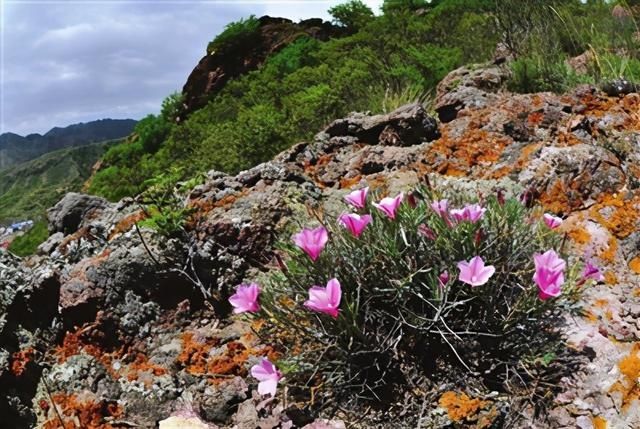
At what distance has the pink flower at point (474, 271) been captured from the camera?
197 centimetres

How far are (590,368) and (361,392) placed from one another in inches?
32.1

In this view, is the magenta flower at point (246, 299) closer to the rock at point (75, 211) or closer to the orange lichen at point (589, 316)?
the orange lichen at point (589, 316)

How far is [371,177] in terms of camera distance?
135 inches

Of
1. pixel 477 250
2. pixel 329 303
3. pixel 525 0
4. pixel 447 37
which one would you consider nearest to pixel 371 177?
pixel 477 250

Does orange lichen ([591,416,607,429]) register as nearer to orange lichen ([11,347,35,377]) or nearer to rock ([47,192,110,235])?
orange lichen ([11,347,35,377])

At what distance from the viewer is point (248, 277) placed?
2.84m

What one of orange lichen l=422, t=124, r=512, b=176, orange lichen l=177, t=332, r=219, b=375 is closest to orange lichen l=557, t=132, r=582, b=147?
orange lichen l=422, t=124, r=512, b=176

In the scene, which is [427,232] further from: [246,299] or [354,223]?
[246,299]

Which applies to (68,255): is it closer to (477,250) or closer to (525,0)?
(477,250)

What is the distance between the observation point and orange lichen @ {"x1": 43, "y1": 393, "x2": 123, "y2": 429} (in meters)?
2.25

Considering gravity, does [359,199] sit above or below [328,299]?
above

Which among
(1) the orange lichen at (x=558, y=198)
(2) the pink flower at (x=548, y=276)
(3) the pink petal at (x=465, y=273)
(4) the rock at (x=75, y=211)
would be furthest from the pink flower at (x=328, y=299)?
(4) the rock at (x=75, y=211)

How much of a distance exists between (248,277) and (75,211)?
1.85 m

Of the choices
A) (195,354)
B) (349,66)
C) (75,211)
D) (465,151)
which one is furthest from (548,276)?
(349,66)
